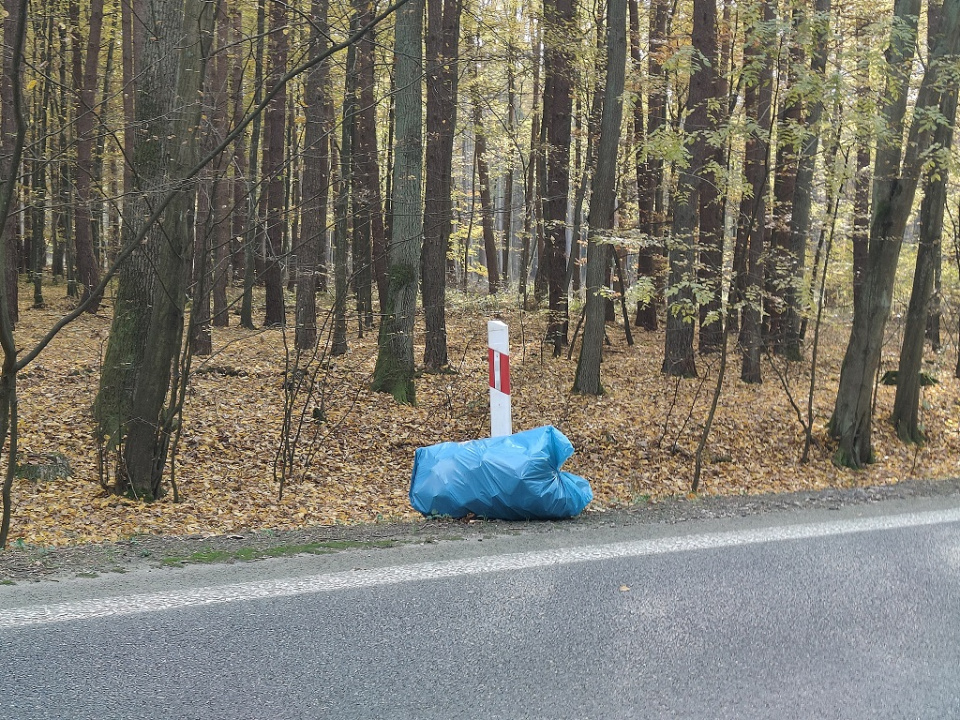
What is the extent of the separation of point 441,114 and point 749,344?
26.1ft

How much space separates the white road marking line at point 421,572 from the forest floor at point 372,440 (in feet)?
4.55

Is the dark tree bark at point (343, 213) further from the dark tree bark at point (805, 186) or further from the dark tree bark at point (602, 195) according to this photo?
the dark tree bark at point (805, 186)

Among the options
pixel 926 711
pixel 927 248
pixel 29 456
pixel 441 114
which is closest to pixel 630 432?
pixel 927 248

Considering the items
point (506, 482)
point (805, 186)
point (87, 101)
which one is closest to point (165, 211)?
point (506, 482)

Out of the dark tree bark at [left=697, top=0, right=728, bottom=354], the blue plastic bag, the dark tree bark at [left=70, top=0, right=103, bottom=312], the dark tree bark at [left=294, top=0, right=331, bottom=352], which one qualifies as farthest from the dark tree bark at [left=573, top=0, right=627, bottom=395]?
the dark tree bark at [left=70, top=0, right=103, bottom=312]

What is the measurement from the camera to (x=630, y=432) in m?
12.9

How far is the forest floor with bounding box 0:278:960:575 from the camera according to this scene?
8305 millimetres

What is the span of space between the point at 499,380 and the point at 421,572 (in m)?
3.29

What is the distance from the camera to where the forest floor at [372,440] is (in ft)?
27.2

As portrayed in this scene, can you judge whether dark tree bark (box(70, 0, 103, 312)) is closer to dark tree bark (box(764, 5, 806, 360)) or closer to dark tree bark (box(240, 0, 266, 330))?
dark tree bark (box(240, 0, 266, 330))

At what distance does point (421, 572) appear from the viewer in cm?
452

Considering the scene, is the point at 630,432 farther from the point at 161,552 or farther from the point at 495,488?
the point at 161,552

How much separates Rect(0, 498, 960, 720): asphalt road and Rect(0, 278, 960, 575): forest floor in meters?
1.67

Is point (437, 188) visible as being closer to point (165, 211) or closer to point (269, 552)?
point (165, 211)
